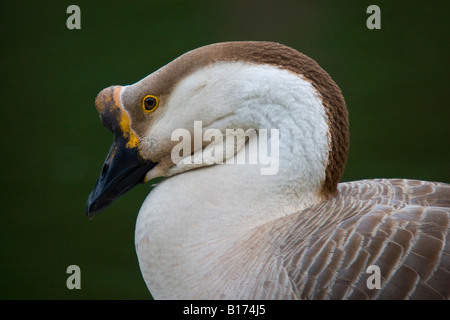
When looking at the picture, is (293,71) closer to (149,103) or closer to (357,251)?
(149,103)

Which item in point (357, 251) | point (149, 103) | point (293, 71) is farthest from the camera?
point (149, 103)

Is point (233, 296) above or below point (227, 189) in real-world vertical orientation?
below

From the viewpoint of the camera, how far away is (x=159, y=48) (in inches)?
232

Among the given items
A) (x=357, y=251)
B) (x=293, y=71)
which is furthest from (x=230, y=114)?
(x=357, y=251)

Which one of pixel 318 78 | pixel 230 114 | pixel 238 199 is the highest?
pixel 318 78

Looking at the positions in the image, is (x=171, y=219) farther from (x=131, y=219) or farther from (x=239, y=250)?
(x=131, y=219)

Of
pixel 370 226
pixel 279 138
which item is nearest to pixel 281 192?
pixel 279 138

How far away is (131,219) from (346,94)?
2.52 meters

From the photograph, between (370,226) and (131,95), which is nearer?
(370,226)

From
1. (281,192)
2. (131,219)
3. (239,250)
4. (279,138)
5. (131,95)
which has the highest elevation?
(131,95)

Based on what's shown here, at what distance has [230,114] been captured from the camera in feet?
6.40

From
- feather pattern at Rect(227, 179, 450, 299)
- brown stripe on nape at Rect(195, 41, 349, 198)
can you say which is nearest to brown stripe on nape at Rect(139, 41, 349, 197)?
brown stripe on nape at Rect(195, 41, 349, 198)

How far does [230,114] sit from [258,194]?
0.98 feet

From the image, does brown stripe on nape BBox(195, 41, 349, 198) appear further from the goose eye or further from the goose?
the goose eye
